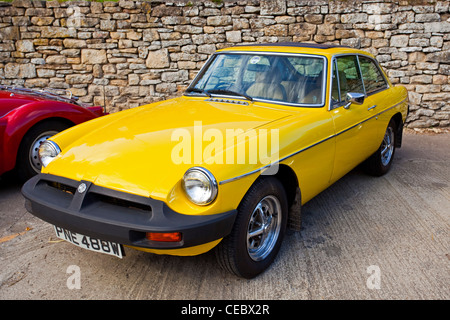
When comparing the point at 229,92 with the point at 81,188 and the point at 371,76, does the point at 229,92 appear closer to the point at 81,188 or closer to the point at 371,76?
the point at 81,188

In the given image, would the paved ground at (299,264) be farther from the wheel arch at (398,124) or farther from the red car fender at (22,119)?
the wheel arch at (398,124)

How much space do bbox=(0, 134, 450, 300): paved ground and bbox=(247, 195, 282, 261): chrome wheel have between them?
0.18 meters

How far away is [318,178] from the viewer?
344 cm

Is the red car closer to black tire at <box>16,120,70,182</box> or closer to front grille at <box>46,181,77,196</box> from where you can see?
black tire at <box>16,120,70,182</box>

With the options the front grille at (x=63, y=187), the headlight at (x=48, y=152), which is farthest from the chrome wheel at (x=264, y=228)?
the headlight at (x=48, y=152)

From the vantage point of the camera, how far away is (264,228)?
9.81ft

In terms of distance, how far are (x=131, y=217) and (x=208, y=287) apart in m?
0.80

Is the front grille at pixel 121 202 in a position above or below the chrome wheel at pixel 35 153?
above

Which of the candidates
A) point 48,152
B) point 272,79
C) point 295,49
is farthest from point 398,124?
point 48,152

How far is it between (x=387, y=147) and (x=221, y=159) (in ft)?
10.9

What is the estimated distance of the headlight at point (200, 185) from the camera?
7.97 ft

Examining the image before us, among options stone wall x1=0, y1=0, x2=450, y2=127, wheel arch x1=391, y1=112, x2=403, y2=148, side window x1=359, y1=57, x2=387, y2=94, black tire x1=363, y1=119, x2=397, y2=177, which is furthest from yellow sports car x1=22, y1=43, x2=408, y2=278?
stone wall x1=0, y1=0, x2=450, y2=127
